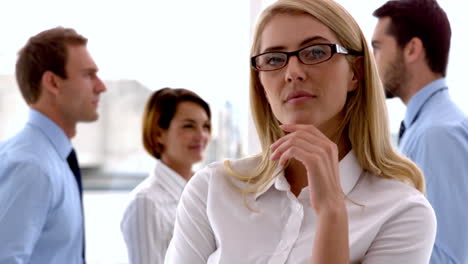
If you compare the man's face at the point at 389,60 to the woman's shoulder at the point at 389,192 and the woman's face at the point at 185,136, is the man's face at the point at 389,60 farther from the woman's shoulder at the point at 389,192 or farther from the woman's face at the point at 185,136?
the woman's shoulder at the point at 389,192

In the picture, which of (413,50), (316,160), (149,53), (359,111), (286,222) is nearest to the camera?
(316,160)

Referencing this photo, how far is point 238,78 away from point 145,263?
1.46m

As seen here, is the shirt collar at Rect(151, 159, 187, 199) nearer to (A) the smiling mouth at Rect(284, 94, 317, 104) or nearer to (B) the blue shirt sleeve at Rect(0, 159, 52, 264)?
(B) the blue shirt sleeve at Rect(0, 159, 52, 264)

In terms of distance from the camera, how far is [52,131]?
2.49m

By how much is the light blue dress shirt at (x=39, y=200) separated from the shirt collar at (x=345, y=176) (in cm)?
112

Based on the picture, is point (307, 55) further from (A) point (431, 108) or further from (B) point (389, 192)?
(A) point (431, 108)

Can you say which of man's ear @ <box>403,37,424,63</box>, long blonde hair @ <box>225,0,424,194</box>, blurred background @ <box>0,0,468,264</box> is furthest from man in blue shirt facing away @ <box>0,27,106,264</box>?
man's ear @ <box>403,37,424,63</box>

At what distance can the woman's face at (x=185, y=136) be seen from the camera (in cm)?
271

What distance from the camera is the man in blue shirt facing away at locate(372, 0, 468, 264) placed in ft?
6.66

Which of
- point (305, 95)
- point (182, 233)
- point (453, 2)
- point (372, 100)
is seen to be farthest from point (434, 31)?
point (182, 233)

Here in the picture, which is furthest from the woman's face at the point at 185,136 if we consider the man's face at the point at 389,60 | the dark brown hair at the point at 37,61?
the man's face at the point at 389,60

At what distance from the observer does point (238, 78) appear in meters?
3.43

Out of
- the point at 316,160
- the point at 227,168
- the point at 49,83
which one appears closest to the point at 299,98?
the point at 316,160

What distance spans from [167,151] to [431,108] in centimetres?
117
